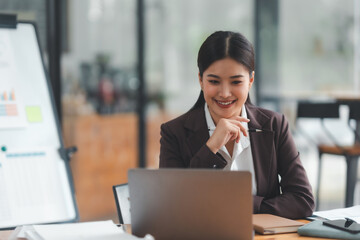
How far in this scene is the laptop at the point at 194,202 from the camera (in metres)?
1.28

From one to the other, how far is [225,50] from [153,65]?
9.38 ft

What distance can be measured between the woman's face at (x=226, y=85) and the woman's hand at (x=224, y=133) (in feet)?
0.27

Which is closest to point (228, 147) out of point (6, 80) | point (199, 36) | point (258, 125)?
point (258, 125)

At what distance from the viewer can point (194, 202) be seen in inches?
51.0

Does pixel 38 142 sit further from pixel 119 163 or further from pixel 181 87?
pixel 181 87

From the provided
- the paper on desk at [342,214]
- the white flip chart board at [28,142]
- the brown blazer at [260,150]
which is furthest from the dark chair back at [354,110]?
the white flip chart board at [28,142]

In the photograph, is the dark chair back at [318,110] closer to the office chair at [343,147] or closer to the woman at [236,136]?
the office chair at [343,147]

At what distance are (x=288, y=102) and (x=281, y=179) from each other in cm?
328

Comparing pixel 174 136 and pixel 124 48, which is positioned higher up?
pixel 124 48

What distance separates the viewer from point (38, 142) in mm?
2234

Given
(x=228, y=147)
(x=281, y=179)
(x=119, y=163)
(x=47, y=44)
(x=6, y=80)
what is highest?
(x=47, y=44)

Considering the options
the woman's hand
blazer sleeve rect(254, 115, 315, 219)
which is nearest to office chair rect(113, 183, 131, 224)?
the woman's hand

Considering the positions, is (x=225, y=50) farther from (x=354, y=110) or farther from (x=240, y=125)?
(x=354, y=110)

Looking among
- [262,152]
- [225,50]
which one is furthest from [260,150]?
[225,50]
